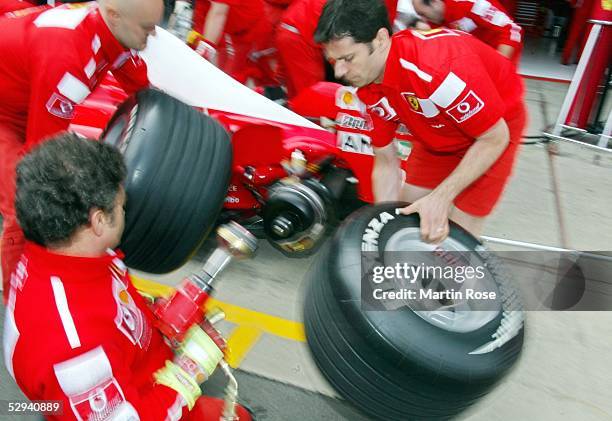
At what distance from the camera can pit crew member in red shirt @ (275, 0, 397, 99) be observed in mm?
3936

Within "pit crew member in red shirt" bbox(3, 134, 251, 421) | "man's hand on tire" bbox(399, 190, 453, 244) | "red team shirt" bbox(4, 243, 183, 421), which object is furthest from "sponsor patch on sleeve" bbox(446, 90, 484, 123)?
"red team shirt" bbox(4, 243, 183, 421)

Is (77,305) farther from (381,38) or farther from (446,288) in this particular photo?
(381,38)

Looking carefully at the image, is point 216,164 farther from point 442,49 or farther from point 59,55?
point 442,49

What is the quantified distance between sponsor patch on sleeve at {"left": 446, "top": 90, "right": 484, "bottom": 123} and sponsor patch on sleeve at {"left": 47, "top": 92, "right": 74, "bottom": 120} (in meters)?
1.41

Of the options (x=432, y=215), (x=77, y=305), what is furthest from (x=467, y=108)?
(x=77, y=305)

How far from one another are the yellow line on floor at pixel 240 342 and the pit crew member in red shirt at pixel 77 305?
1.08m

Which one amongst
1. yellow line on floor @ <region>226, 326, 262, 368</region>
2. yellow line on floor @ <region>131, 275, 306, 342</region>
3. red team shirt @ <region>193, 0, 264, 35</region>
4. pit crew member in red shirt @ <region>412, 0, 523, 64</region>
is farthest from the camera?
red team shirt @ <region>193, 0, 264, 35</region>

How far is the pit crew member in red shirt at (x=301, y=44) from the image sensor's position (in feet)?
12.9

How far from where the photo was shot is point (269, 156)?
2822 millimetres

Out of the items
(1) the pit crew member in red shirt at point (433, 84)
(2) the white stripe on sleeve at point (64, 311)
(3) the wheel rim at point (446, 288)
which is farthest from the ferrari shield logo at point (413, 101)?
(2) the white stripe on sleeve at point (64, 311)

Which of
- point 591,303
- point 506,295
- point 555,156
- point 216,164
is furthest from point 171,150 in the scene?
point 555,156

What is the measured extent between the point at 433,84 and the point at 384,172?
73cm

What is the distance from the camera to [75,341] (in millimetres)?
1269

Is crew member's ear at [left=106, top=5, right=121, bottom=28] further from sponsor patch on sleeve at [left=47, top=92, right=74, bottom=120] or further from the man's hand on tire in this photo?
the man's hand on tire
